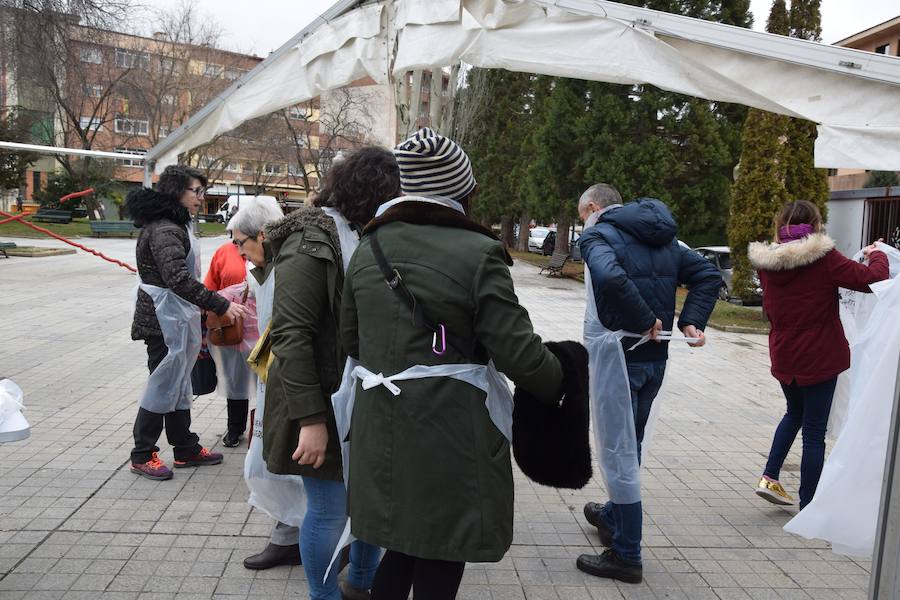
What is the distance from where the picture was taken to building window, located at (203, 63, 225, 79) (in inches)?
1599

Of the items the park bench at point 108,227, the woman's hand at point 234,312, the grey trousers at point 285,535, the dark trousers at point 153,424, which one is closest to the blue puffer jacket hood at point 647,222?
the grey trousers at point 285,535

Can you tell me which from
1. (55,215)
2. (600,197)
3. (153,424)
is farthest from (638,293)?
(55,215)

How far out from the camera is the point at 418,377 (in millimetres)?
2072

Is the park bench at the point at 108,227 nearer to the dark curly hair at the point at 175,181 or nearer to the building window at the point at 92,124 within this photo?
the building window at the point at 92,124

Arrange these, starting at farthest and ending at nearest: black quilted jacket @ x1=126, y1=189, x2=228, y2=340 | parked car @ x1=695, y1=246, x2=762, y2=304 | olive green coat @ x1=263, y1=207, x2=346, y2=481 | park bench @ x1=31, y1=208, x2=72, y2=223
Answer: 1. park bench @ x1=31, y1=208, x2=72, y2=223
2. parked car @ x1=695, y1=246, x2=762, y2=304
3. black quilted jacket @ x1=126, y1=189, x2=228, y2=340
4. olive green coat @ x1=263, y1=207, x2=346, y2=481

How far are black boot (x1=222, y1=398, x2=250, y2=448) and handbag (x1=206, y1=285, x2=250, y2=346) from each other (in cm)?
84

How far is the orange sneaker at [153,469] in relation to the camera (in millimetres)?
4402

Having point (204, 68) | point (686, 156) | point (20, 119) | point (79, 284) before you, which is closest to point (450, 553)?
point (79, 284)

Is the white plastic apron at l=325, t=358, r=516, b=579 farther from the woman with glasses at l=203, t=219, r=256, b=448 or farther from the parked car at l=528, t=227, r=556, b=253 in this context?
the parked car at l=528, t=227, r=556, b=253

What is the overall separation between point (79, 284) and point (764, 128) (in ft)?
47.8

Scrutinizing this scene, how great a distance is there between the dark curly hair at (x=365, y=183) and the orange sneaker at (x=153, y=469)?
252 cm

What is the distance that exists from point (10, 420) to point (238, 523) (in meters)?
1.46

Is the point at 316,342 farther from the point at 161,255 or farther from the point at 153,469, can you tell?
the point at 153,469

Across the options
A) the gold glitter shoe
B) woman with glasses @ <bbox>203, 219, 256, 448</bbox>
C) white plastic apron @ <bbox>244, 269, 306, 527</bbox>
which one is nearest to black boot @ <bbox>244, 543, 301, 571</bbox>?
white plastic apron @ <bbox>244, 269, 306, 527</bbox>
